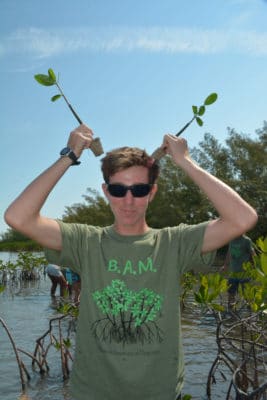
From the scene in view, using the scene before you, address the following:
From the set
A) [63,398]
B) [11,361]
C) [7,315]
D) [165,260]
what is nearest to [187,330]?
[11,361]

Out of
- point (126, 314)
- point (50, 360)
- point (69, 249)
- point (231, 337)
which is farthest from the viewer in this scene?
point (50, 360)

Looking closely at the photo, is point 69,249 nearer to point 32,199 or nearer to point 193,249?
point 32,199

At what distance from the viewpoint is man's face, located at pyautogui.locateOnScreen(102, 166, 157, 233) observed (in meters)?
1.98

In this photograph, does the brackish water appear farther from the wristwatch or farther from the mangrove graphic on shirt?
the wristwatch

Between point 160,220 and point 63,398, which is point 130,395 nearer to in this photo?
point 63,398

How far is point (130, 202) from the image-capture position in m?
1.97

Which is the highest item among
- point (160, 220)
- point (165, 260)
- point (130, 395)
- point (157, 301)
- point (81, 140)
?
point (160, 220)

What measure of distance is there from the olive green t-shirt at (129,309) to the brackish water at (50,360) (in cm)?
329

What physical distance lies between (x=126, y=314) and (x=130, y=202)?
1.47ft

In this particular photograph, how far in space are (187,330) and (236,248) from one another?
1570 millimetres

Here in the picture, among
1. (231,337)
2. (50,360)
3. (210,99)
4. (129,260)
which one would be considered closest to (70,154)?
(129,260)

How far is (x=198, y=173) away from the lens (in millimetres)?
1983

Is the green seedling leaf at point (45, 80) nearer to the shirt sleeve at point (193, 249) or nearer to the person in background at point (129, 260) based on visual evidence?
the person in background at point (129, 260)

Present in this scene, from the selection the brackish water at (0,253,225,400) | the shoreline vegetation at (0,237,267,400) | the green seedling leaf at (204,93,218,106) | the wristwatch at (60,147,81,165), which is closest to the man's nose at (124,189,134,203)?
the wristwatch at (60,147,81,165)
